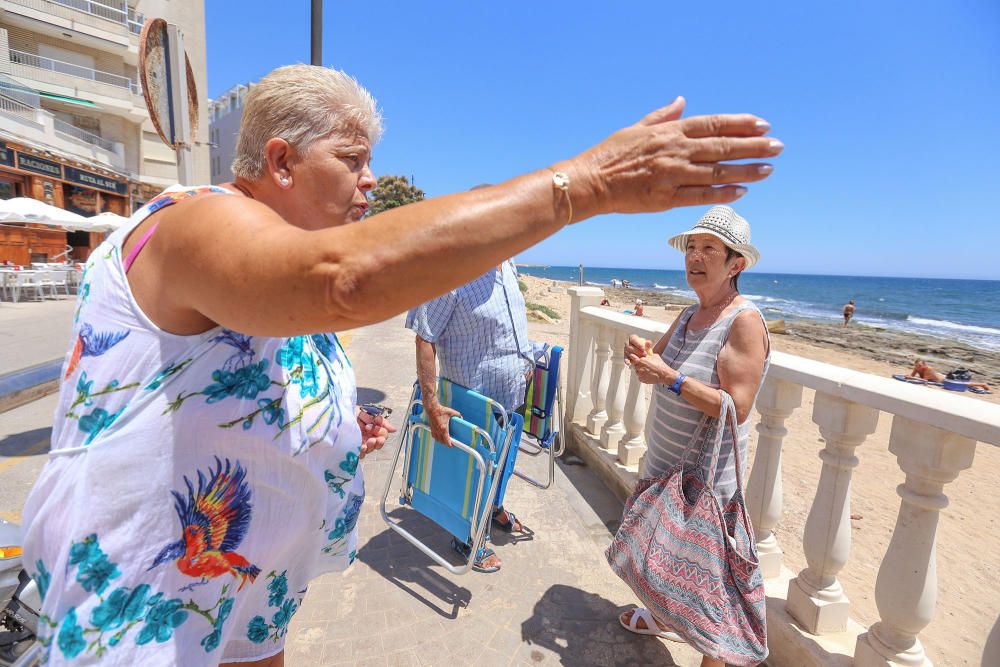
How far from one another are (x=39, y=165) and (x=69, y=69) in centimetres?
785

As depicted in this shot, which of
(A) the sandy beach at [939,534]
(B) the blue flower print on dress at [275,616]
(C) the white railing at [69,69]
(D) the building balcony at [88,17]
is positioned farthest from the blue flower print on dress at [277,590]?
(C) the white railing at [69,69]

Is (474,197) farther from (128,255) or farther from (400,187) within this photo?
(400,187)

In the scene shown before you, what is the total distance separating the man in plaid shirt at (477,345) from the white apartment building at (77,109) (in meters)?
20.2

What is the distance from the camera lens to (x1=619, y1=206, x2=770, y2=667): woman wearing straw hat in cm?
187

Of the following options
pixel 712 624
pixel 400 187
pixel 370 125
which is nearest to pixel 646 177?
pixel 370 125

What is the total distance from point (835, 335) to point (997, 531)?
24.5 meters

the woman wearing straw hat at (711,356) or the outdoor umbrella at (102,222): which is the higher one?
the outdoor umbrella at (102,222)

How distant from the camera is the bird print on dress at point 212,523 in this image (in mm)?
984

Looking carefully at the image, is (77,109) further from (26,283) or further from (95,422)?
(95,422)

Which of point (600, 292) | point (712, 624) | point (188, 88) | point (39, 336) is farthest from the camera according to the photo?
point (39, 336)

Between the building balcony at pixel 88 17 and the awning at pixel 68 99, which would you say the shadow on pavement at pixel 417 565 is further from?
the awning at pixel 68 99

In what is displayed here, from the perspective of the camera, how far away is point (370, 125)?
1.23 meters

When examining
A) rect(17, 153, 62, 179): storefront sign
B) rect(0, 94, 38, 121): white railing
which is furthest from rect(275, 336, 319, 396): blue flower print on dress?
rect(0, 94, 38, 121): white railing

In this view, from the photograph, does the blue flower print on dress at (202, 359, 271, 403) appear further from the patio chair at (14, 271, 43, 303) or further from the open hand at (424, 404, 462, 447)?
the patio chair at (14, 271, 43, 303)
